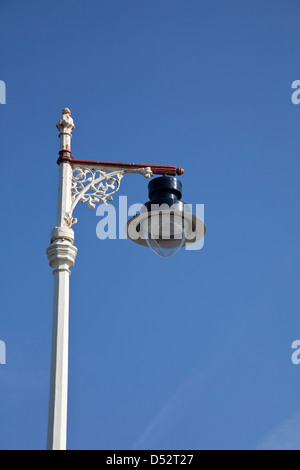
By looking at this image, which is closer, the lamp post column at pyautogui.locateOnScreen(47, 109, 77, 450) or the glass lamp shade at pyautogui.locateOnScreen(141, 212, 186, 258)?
the lamp post column at pyautogui.locateOnScreen(47, 109, 77, 450)

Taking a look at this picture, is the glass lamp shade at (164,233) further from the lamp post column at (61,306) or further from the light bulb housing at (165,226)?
the lamp post column at (61,306)

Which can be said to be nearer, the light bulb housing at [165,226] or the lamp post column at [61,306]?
the lamp post column at [61,306]

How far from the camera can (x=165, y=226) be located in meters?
11.5

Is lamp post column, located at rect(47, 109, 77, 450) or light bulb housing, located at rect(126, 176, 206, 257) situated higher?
light bulb housing, located at rect(126, 176, 206, 257)

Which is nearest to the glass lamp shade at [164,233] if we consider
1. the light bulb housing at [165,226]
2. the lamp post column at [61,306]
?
the light bulb housing at [165,226]

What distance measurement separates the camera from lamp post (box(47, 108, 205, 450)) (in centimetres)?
1036

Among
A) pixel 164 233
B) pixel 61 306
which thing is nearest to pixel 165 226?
pixel 164 233

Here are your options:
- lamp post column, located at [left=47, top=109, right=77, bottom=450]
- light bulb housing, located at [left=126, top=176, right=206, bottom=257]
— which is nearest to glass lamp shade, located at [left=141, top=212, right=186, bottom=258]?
light bulb housing, located at [left=126, top=176, right=206, bottom=257]

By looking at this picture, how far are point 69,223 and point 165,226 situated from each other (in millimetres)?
Answer: 1034

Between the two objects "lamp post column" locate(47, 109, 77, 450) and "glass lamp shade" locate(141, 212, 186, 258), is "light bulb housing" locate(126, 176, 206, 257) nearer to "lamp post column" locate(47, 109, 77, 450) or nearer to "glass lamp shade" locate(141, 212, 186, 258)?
"glass lamp shade" locate(141, 212, 186, 258)

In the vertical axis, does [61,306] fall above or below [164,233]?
below

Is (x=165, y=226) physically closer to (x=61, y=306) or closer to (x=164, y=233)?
(x=164, y=233)

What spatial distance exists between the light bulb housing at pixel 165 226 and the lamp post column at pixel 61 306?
771 millimetres

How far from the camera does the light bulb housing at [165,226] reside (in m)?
11.5
